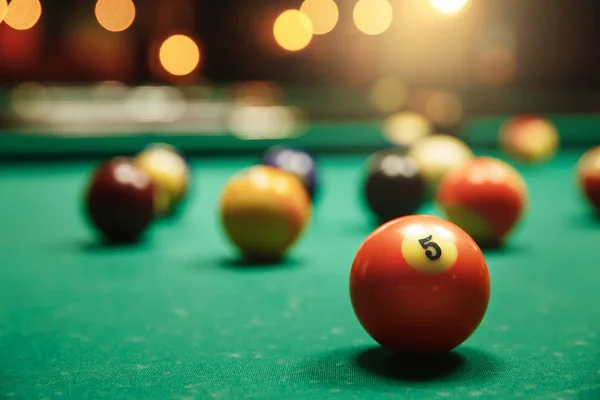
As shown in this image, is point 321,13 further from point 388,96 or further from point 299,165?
point 299,165

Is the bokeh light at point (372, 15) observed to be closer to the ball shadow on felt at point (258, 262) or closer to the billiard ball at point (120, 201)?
the billiard ball at point (120, 201)

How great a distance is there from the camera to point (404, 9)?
704 inches

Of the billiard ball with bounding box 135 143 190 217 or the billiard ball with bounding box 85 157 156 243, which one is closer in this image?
the billiard ball with bounding box 85 157 156 243

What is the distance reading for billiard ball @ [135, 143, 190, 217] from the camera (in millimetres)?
5516

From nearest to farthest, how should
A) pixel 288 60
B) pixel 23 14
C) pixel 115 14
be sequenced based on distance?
pixel 23 14
pixel 288 60
pixel 115 14

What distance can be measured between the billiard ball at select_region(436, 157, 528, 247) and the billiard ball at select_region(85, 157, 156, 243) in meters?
1.77

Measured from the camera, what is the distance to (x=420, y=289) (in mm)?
2369

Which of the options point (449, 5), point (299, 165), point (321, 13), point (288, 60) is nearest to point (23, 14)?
point (288, 60)

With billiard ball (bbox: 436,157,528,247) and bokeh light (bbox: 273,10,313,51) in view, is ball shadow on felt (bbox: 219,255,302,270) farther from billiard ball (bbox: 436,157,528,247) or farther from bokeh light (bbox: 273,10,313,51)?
bokeh light (bbox: 273,10,313,51)

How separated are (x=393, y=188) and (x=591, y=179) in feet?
4.59

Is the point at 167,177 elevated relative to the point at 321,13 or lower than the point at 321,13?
lower

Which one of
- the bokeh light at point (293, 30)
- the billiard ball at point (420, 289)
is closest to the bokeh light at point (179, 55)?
the bokeh light at point (293, 30)

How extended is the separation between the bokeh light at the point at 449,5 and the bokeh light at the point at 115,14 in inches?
291

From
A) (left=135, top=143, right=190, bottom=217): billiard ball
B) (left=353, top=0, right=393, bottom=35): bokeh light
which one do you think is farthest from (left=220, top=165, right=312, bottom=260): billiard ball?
(left=353, top=0, right=393, bottom=35): bokeh light
